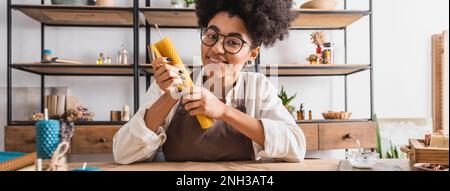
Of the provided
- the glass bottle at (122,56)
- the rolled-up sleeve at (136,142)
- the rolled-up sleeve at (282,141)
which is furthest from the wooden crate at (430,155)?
the glass bottle at (122,56)

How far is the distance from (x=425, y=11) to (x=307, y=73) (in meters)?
0.76

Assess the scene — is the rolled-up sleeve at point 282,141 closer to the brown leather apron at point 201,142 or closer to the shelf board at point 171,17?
the brown leather apron at point 201,142

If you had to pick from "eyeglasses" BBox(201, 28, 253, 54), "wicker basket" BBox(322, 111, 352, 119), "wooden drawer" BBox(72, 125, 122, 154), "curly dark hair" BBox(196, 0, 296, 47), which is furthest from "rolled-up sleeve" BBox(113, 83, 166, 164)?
"wicker basket" BBox(322, 111, 352, 119)

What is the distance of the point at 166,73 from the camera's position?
0.69 metres

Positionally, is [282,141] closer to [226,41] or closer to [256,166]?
[256,166]

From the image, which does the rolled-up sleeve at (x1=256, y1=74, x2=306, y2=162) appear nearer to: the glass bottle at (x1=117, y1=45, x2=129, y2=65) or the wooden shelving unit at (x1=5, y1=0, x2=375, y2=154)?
the wooden shelving unit at (x1=5, y1=0, x2=375, y2=154)

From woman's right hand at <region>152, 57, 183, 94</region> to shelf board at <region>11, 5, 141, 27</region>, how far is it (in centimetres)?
→ 122

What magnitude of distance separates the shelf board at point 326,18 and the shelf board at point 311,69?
10.9 inches

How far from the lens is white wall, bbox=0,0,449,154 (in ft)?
6.66

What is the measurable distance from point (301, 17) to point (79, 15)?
48.8 inches
